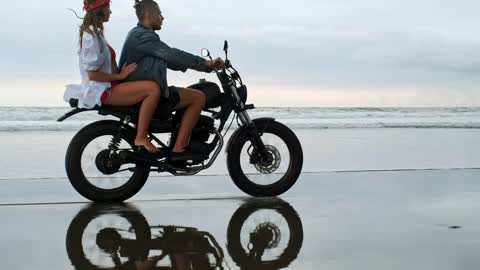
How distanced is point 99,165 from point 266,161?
1.53 m

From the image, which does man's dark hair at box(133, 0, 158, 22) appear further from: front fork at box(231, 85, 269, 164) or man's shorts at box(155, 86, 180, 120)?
front fork at box(231, 85, 269, 164)

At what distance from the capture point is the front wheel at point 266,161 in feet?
21.1

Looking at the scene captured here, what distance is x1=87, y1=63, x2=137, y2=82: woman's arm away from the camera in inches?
231

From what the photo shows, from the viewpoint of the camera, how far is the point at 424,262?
3.84 m

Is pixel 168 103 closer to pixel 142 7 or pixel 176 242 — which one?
pixel 142 7

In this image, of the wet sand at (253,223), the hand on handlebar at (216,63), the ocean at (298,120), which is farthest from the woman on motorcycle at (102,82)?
the ocean at (298,120)

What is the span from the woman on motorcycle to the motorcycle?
11cm

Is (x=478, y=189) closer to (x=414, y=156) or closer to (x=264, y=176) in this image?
(x=264, y=176)

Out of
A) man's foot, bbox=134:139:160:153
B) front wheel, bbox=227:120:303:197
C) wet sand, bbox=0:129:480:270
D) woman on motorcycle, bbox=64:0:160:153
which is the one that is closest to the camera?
wet sand, bbox=0:129:480:270

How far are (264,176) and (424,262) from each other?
2828 mm

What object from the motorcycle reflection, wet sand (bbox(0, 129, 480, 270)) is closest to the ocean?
wet sand (bbox(0, 129, 480, 270))

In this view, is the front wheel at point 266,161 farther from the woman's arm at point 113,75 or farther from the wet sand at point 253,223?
the woman's arm at point 113,75

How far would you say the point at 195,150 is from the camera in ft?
20.4

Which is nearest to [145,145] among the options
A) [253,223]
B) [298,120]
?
[253,223]
